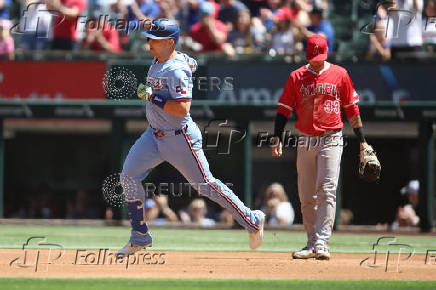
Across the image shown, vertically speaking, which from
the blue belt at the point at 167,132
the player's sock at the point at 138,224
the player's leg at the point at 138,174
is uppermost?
the blue belt at the point at 167,132

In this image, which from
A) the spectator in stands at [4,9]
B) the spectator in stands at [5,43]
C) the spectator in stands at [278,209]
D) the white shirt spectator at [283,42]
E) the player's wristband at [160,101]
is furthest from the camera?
the spectator in stands at [4,9]

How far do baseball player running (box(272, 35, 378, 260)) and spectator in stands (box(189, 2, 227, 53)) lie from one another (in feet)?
18.9

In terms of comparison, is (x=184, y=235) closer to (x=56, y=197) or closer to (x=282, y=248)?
(x=282, y=248)

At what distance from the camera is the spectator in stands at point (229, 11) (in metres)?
14.0

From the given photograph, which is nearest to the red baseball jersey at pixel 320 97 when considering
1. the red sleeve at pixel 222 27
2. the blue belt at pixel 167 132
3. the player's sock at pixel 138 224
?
the blue belt at pixel 167 132

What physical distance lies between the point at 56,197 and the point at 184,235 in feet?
13.3

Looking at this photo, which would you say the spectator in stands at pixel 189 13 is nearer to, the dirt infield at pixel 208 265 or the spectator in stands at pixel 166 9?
the spectator in stands at pixel 166 9

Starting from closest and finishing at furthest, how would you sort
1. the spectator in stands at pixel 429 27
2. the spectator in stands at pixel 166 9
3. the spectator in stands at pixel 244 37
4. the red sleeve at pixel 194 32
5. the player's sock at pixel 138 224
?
the player's sock at pixel 138 224, the spectator in stands at pixel 429 27, the spectator in stands at pixel 244 37, the red sleeve at pixel 194 32, the spectator in stands at pixel 166 9

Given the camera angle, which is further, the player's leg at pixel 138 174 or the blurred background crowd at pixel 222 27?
the blurred background crowd at pixel 222 27

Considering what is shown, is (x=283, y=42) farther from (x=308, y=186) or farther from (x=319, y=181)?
(x=319, y=181)

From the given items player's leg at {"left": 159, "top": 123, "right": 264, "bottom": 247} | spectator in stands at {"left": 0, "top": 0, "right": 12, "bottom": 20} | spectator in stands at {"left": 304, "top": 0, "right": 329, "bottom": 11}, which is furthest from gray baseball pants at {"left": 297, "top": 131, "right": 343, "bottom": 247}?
spectator in stands at {"left": 0, "top": 0, "right": 12, "bottom": 20}

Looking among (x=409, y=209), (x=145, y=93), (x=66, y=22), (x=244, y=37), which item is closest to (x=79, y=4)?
(x=66, y=22)

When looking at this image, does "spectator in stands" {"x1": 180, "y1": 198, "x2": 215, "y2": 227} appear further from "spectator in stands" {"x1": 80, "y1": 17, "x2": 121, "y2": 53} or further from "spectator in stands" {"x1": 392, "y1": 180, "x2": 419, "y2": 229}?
"spectator in stands" {"x1": 392, "y1": 180, "x2": 419, "y2": 229}

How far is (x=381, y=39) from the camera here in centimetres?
1339
